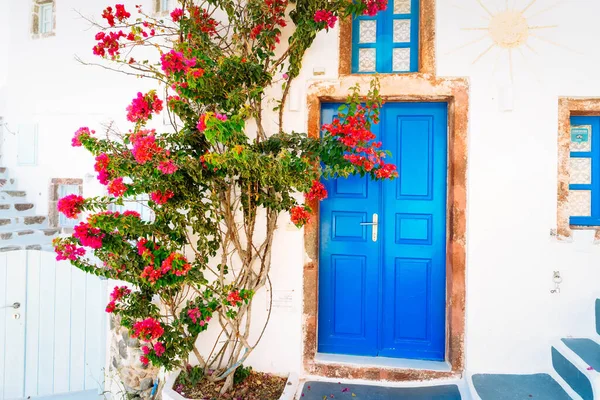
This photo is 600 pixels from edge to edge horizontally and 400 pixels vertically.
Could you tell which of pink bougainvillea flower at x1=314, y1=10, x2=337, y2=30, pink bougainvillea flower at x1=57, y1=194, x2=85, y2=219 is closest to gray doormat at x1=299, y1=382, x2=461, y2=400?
pink bougainvillea flower at x1=57, y1=194, x2=85, y2=219

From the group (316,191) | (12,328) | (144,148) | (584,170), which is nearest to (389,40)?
(316,191)

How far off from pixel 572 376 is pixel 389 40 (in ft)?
9.65

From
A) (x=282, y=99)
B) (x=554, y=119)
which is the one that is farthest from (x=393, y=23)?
(x=554, y=119)

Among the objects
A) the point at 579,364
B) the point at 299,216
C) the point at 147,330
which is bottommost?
the point at 579,364

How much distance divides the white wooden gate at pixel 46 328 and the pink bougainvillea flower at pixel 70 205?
1.71 m

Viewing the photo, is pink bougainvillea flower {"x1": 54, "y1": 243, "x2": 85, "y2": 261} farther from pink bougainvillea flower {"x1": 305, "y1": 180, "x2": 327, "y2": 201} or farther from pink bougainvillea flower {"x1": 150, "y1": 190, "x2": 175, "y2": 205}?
Answer: pink bougainvillea flower {"x1": 305, "y1": 180, "x2": 327, "y2": 201}

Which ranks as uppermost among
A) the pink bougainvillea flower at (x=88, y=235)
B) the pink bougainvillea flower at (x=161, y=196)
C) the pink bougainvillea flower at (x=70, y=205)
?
the pink bougainvillea flower at (x=161, y=196)

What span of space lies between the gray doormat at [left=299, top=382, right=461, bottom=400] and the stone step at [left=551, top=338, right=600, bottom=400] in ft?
2.57

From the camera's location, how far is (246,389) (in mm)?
3244

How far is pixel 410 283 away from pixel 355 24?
229cm

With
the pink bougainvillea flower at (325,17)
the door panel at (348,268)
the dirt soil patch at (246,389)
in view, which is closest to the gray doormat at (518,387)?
the door panel at (348,268)

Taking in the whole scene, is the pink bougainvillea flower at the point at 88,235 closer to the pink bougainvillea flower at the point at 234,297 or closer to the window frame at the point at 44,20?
the pink bougainvillea flower at the point at 234,297

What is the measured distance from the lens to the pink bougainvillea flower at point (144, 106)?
2830 mm

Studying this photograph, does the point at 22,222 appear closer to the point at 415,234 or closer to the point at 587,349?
the point at 415,234
